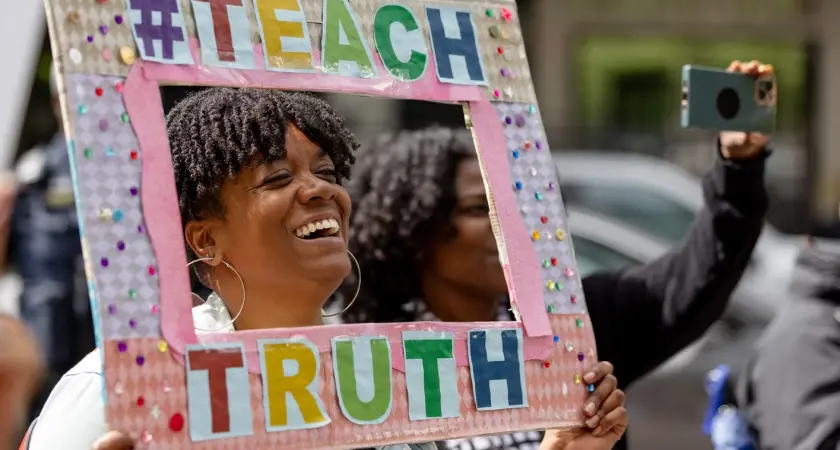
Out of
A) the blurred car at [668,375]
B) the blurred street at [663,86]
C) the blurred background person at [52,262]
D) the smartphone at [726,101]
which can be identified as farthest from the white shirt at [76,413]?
the blurred street at [663,86]

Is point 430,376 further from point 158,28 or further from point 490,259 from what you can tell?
point 490,259

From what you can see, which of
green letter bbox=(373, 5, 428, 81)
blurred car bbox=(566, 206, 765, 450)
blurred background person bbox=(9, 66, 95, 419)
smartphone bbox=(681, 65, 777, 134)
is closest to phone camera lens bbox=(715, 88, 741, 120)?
smartphone bbox=(681, 65, 777, 134)

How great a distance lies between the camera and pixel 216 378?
70.8 inches

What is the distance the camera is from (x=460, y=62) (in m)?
2.11

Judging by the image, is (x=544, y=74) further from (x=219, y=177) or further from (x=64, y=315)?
(x=219, y=177)

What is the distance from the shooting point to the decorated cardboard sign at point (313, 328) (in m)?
1.76

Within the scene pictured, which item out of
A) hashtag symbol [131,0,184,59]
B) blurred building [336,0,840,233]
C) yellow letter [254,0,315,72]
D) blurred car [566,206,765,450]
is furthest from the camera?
blurred building [336,0,840,233]

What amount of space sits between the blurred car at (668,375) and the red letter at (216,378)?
12.6 feet

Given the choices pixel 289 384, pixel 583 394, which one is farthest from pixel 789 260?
pixel 289 384

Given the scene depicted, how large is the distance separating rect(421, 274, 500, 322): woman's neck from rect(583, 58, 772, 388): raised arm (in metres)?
0.25

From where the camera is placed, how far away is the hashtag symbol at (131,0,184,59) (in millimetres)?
1832

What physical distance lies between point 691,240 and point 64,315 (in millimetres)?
3095

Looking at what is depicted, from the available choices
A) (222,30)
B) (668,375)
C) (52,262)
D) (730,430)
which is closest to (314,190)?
(222,30)

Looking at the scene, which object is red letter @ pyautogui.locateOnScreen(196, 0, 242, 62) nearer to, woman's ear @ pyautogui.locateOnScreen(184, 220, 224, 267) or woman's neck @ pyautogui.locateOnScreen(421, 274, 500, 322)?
woman's ear @ pyautogui.locateOnScreen(184, 220, 224, 267)
